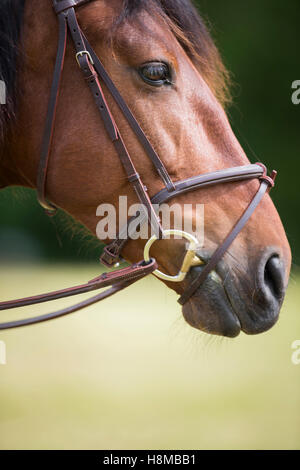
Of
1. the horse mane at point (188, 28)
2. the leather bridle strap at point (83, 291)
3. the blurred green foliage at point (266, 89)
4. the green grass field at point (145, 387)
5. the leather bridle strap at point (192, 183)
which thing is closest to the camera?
the leather bridle strap at point (83, 291)

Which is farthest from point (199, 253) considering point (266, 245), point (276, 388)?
point (276, 388)

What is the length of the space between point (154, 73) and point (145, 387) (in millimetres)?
3927

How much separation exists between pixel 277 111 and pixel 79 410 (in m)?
10.2

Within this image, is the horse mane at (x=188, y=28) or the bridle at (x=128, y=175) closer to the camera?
the bridle at (x=128, y=175)

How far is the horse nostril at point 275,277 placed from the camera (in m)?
1.89

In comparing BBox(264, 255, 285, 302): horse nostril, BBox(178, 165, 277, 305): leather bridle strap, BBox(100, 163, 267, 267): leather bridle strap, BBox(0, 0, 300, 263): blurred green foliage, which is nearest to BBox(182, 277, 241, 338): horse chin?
BBox(178, 165, 277, 305): leather bridle strap

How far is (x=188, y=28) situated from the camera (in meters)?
2.13

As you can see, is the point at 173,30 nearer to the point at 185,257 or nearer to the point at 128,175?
the point at 128,175

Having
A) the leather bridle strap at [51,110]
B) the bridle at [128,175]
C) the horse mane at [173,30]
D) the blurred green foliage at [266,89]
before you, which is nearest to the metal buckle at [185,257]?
the bridle at [128,175]

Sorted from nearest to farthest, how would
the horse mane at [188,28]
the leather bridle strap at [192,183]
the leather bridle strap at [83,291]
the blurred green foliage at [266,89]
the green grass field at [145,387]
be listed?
the leather bridle strap at [83,291], the leather bridle strap at [192,183], the horse mane at [188,28], the green grass field at [145,387], the blurred green foliage at [266,89]

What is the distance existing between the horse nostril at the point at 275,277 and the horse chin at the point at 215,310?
167mm

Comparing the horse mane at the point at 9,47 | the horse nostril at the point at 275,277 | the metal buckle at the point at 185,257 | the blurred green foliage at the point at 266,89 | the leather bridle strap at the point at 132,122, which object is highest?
the blurred green foliage at the point at 266,89

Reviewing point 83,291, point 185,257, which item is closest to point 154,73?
point 185,257

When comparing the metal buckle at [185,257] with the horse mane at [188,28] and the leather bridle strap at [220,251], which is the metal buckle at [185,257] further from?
the horse mane at [188,28]
